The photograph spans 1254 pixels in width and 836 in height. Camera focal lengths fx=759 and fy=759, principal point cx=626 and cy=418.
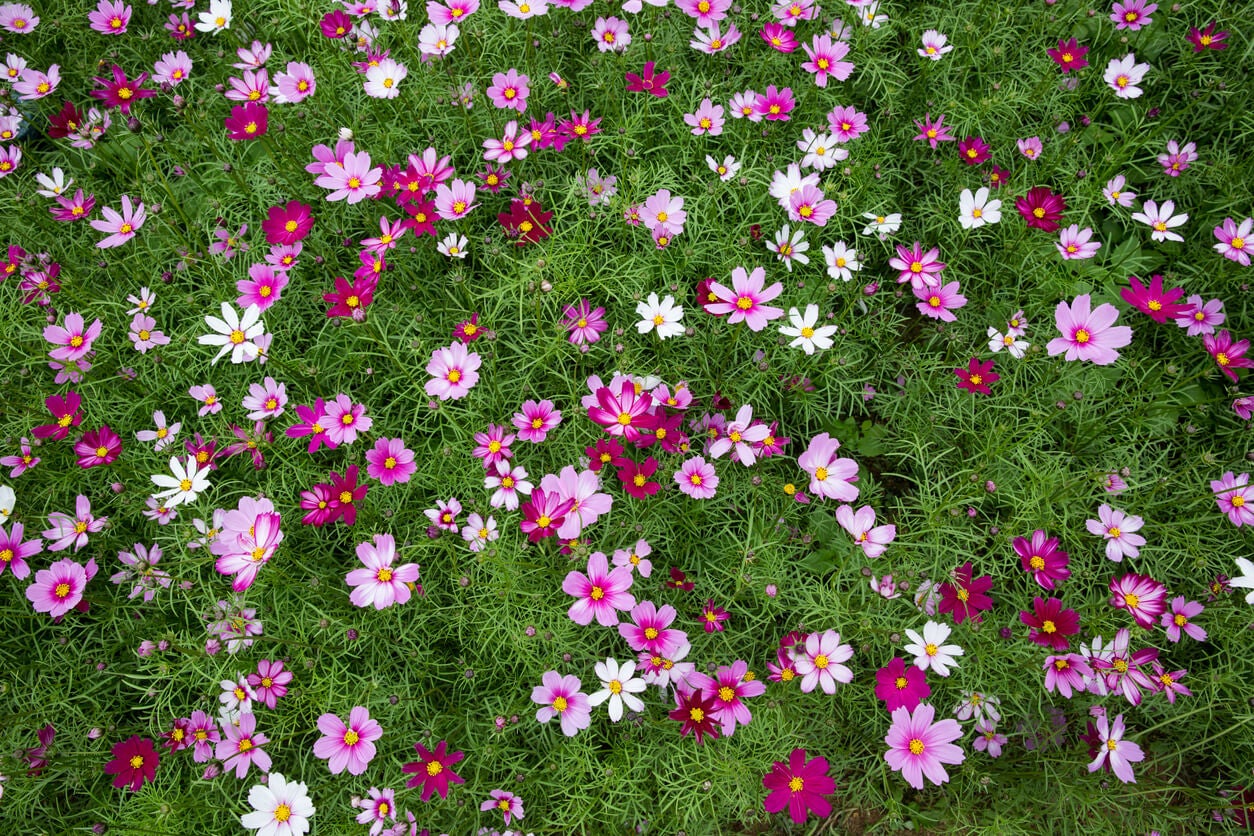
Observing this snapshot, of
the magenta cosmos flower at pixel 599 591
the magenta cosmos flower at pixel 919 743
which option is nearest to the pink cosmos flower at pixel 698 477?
the magenta cosmos flower at pixel 599 591

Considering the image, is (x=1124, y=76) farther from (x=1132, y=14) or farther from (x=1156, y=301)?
(x=1156, y=301)

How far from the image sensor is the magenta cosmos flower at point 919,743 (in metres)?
1.53

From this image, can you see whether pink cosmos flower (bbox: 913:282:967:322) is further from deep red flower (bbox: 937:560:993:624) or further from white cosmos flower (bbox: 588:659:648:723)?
white cosmos flower (bbox: 588:659:648:723)

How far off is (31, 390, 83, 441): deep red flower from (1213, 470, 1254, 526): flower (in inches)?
9.9

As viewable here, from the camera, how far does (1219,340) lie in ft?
6.35

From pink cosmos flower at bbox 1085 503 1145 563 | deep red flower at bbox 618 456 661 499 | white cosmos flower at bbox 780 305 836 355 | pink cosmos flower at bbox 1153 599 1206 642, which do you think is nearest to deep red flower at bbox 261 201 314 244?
deep red flower at bbox 618 456 661 499

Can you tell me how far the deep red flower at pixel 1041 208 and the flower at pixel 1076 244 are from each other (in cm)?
9

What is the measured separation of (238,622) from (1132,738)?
2111 mm

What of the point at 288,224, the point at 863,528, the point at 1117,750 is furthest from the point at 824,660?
the point at 288,224

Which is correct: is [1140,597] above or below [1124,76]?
below

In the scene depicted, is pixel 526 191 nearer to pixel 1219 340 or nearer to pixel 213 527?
pixel 213 527

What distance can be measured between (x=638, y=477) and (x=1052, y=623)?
95cm

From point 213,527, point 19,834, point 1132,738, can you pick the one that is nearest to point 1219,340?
point 1132,738

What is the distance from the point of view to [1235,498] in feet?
6.16
